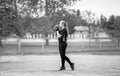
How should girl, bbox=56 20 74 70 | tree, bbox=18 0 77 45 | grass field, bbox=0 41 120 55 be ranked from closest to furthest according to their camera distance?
girl, bbox=56 20 74 70
grass field, bbox=0 41 120 55
tree, bbox=18 0 77 45

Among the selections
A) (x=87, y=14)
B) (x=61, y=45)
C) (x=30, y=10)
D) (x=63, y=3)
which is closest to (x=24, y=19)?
(x=30, y=10)

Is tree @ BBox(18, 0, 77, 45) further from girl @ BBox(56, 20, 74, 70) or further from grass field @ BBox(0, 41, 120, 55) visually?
girl @ BBox(56, 20, 74, 70)

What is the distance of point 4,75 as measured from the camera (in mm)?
9406

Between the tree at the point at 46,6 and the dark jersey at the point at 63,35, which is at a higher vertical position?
the tree at the point at 46,6

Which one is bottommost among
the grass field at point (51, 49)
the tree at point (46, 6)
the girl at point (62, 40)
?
the grass field at point (51, 49)

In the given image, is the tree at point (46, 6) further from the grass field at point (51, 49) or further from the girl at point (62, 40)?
the girl at point (62, 40)

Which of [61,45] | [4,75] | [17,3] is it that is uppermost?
[17,3]

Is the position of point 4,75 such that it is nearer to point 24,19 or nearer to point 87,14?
point 24,19

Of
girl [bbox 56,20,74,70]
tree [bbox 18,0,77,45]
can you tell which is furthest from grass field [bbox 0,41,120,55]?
girl [bbox 56,20,74,70]

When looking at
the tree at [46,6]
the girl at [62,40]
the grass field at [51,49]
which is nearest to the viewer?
the girl at [62,40]

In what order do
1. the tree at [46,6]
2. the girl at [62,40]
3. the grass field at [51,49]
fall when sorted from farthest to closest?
the tree at [46,6] → the grass field at [51,49] → the girl at [62,40]

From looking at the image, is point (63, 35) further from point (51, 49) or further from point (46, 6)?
point (46, 6)

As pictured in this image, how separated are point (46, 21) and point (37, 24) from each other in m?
1.69

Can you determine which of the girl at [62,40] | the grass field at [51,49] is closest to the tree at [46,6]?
the grass field at [51,49]
